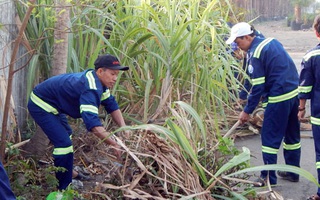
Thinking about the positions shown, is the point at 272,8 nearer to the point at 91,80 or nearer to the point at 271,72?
the point at 271,72

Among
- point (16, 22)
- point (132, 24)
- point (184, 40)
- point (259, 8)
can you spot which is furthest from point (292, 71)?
point (259, 8)

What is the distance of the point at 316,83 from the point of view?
5551 mm

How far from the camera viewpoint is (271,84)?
5.98 m

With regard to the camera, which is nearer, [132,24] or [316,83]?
[316,83]

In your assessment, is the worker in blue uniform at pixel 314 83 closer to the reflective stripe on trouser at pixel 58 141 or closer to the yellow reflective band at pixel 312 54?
the yellow reflective band at pixel 312 54

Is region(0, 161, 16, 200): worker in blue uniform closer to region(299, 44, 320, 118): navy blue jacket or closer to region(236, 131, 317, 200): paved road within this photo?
region(236, 131, 317, 200): paved road

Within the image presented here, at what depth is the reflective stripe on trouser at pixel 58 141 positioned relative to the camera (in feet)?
17.3

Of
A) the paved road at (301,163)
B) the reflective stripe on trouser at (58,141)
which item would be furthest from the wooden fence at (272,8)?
the reflective stripe on trouser at (58,141)

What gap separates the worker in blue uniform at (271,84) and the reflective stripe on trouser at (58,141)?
1940mm

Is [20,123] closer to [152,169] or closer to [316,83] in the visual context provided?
[152,169]

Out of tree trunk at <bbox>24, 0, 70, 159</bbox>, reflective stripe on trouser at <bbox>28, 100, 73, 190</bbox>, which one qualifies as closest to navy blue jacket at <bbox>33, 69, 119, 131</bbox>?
reflective stripe on trouser at <bbox>28, 100, 73, 190</bbox>

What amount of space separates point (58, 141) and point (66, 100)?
0.39 meters

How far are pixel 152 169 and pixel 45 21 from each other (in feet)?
7.99

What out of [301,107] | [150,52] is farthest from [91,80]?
[301,107]
